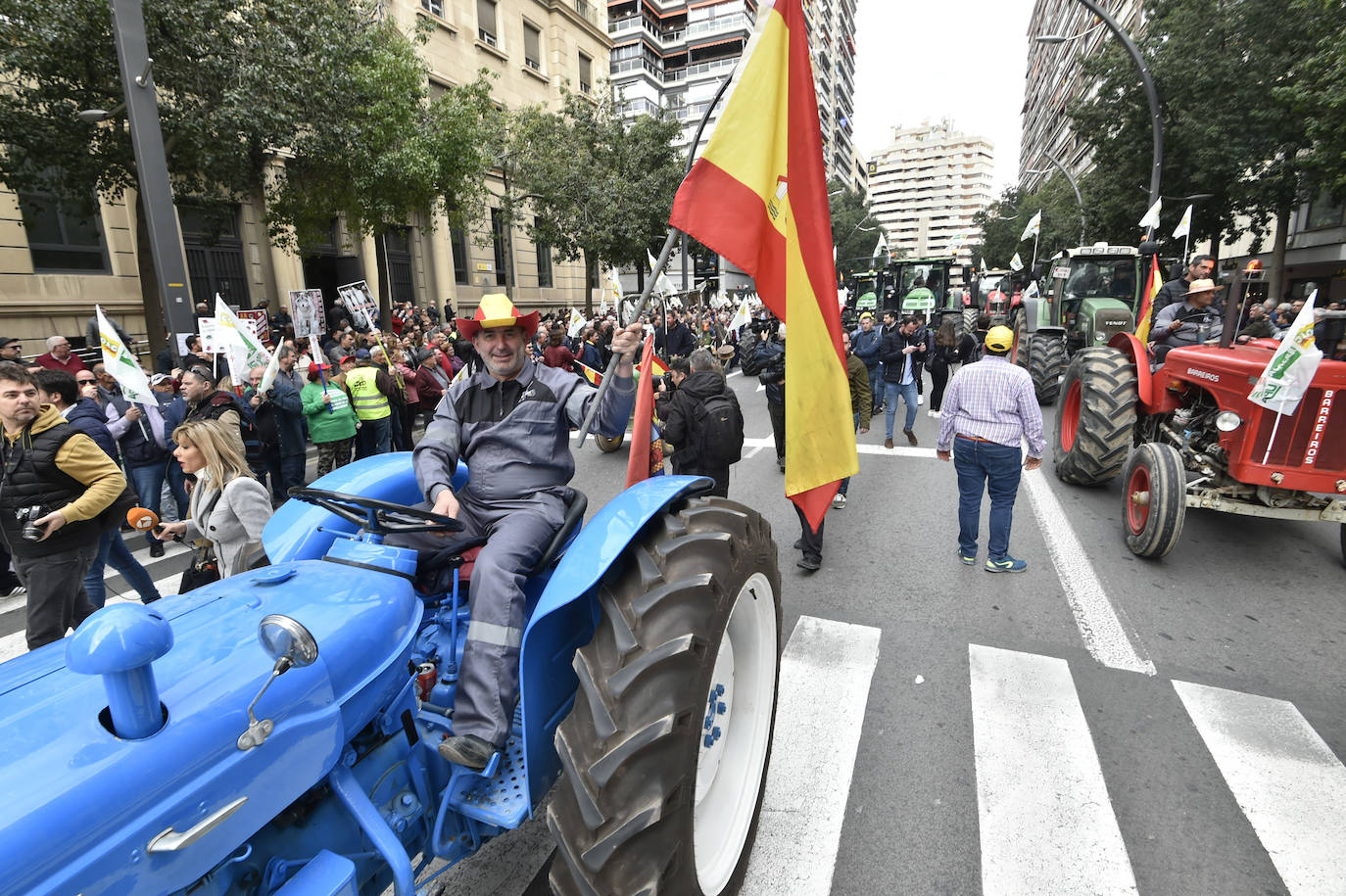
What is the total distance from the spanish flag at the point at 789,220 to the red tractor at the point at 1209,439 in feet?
11.3

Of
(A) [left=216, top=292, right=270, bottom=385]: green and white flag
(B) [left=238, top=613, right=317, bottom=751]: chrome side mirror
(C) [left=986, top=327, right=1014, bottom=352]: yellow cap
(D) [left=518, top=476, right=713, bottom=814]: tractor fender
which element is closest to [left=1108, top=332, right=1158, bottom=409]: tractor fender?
(C) [left=986, top=327, right=1014, bottom=352]: yellow cap

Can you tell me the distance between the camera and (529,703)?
197 cm

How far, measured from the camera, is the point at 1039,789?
9.37ft

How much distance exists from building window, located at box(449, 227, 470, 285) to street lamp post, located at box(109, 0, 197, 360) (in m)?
18.1

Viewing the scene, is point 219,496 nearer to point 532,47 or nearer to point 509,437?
point 509,437

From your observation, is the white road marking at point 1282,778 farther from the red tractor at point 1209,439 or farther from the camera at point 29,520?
the camera at point 29,520

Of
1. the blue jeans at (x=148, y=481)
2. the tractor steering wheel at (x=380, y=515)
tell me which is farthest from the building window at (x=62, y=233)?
the tractor steering wheel at (x=380, y=515)

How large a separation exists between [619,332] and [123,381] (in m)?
5.31

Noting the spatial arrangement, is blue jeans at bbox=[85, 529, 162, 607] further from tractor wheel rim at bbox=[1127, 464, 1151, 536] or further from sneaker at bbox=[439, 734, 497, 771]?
tractor wheel rim at bbox=[1127, 464, 1151, 536]

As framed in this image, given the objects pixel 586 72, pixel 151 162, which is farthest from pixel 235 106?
pixel 586 72

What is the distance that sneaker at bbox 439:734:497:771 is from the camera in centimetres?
187

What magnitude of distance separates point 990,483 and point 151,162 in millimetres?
9191

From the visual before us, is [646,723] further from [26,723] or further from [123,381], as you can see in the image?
[123,381]

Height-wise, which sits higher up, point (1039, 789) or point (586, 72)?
point (586, 72)
